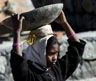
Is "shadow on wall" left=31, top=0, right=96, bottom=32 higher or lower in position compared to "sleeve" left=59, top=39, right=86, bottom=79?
lower

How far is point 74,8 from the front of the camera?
9.23 m

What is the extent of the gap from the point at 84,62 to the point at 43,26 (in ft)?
9.82

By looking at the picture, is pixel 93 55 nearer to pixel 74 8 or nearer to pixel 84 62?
pixel 84 62

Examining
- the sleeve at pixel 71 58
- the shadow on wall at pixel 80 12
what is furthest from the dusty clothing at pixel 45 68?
the shadow on wall at pixel 80 12

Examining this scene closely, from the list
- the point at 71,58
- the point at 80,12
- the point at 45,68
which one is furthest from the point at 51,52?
the point at 80,12

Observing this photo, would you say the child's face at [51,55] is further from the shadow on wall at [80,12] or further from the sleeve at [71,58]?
the shadow on wall at [80,12]

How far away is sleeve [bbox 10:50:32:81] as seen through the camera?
141 inches

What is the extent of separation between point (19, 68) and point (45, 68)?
10.8 inches

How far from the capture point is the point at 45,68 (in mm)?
3812

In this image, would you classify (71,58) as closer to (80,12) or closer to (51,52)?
(51,52)

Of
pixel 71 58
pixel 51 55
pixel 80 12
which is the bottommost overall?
pixel 80 12

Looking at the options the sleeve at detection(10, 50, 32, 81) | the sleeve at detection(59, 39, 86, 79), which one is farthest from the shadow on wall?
the sleeve at detection(10, 50, 32, 81)

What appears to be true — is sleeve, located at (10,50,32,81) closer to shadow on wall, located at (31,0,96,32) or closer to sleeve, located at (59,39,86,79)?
sleeve, located at (59,39,86,79)

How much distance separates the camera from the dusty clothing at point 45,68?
3609mm
